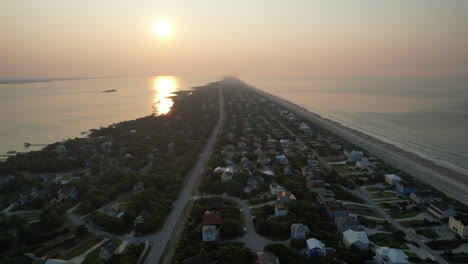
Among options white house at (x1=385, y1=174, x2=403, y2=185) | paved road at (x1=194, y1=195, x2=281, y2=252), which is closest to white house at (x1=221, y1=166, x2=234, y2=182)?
paved road at (x1=194, y1=195, x2=281, y2=252)

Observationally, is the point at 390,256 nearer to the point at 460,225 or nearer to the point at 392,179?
the point at 460,225

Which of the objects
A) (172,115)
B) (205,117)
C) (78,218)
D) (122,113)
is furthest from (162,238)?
(122,113)

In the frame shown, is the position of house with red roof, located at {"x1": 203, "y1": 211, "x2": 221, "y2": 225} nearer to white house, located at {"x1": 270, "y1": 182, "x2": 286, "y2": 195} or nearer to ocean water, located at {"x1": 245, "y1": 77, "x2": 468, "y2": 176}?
white house, located at {"x1": 270, "y1": 182, "x2": 286, "y2": 195}

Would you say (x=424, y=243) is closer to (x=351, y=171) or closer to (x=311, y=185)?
(x=311, y=185)

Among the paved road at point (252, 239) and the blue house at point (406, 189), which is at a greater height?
the blue house at point (406, 189)

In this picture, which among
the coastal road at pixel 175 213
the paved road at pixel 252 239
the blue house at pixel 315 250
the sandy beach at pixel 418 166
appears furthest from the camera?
the sandy beach at pixel 418 166

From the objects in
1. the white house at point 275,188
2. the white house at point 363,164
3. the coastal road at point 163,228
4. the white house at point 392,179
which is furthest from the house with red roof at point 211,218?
the white house at point 363,164

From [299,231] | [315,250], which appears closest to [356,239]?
[315,250]

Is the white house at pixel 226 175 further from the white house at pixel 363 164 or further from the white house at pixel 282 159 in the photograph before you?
the white house at pixel 363 164
